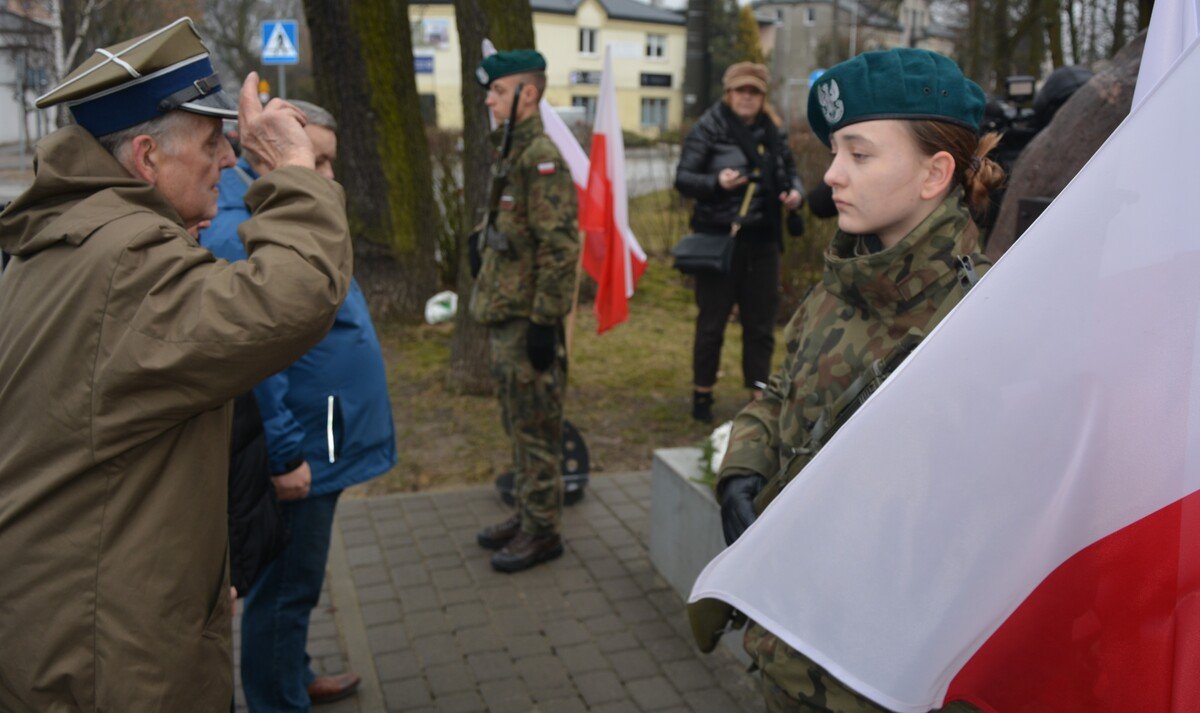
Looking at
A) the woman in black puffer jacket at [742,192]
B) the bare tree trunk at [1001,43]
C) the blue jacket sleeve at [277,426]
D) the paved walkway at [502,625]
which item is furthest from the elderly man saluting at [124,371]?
the bare tree trunk at [1001,43]

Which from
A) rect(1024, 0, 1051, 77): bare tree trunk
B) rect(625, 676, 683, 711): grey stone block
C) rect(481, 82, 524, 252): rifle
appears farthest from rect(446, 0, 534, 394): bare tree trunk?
rect(1024, 0, 1051, 77): bare tree trunk

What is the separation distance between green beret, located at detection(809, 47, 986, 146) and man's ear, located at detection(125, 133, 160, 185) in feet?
4.27

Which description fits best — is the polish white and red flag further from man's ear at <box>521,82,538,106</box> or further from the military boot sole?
the military boot sole

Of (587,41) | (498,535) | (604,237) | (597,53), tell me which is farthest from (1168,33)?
(587,41)

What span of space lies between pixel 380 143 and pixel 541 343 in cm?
528

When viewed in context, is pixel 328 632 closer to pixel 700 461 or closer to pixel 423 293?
pixel 700 461

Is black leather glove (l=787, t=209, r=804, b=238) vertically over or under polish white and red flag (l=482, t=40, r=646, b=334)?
under

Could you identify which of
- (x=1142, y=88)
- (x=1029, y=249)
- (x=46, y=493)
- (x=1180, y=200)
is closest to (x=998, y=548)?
(x=1029, y=249)

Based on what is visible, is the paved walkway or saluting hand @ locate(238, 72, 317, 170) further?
the paved walkway

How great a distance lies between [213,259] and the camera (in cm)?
192

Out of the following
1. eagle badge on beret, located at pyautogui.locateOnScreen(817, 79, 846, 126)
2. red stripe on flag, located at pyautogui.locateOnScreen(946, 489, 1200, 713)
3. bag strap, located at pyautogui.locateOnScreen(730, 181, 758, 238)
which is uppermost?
eagle badge on beret, located at pyautogui.locateOnScreen(817, 79, 846, 126)

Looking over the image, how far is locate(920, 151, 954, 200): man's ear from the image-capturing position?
6.67 feet

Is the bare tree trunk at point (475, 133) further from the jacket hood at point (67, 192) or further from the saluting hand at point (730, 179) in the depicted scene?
the jacket hood at point (67, 192)

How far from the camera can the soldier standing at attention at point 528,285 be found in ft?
14.8
